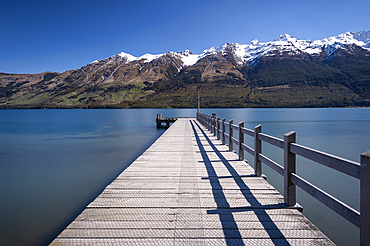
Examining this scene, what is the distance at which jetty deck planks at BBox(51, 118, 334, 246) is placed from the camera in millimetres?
2857

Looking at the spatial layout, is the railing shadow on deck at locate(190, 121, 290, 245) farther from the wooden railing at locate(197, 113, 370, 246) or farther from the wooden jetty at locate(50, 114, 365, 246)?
the wooden railing at locate(197, 113, 370, 246)

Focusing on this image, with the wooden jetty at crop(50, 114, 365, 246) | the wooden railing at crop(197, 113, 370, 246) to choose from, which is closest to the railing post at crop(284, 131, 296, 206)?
the wooden railing at crop(197, 113, 370, 246)

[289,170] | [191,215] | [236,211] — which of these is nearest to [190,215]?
[191,215]

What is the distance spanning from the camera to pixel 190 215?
3475 millimetres

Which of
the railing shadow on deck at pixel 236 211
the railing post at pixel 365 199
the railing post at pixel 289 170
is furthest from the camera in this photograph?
the railing post at pixel 289 170

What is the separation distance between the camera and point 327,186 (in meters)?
11.0

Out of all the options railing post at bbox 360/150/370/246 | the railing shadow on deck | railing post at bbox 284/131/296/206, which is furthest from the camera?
railing post at bbox 284/131/296/206

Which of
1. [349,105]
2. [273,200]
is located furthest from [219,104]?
[273,200]

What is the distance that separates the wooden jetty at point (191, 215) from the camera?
9.38 feet

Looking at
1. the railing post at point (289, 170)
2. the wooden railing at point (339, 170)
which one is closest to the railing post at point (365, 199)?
the wooden railing at point (339, 170)

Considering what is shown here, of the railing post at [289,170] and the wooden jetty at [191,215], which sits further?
the railing post at [289,170]

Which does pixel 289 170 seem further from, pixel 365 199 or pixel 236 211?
pixel 365 199

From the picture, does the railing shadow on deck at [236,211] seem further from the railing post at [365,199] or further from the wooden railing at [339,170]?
the railing post at [365,199]

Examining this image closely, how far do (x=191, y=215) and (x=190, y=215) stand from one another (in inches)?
0.6
